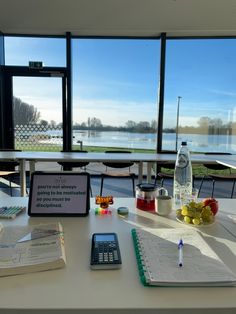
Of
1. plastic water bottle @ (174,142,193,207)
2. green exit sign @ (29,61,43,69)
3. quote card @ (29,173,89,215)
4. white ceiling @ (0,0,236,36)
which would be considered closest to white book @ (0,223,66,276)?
quote card @ (29,173,89,215)

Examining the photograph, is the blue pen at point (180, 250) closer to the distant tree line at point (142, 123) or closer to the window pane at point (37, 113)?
the distant tree line at point (142, 123)

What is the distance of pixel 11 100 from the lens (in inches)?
222

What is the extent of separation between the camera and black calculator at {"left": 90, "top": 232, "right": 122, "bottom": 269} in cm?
76

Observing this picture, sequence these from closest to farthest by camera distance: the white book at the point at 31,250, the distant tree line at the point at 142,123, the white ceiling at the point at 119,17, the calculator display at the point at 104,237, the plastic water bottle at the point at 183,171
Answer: the white book at the point at 31,250, the calculator display at the point at 104,237, the plastic water bottle at the point at 183,171, the white ceiling at the point at 119,17, the distant tree line at the point at 142,123

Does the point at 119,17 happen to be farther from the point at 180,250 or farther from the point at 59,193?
the point at 180,250

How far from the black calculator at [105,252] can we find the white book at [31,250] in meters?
0.09

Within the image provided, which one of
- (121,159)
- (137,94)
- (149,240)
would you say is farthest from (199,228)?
(137,94)

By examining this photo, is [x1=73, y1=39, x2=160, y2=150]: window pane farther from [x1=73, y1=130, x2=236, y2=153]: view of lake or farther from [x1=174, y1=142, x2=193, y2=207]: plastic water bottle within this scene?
[x1=174, y1=142, x2=193, y2=207]: plastic water bottle

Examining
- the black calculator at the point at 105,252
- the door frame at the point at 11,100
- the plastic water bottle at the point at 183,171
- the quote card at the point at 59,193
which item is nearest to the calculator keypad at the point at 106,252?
the black calculator at the point at 105,252

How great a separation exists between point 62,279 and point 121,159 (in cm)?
294

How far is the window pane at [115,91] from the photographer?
5559 millimetres

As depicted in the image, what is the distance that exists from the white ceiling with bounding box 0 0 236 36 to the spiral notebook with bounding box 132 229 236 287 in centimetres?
399

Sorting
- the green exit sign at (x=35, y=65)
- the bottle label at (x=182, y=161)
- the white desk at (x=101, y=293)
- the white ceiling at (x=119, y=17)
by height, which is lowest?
the white desk at (x=101, y=293)

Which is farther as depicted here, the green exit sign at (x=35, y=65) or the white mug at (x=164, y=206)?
the green exit sign at (x=35, y=65)
